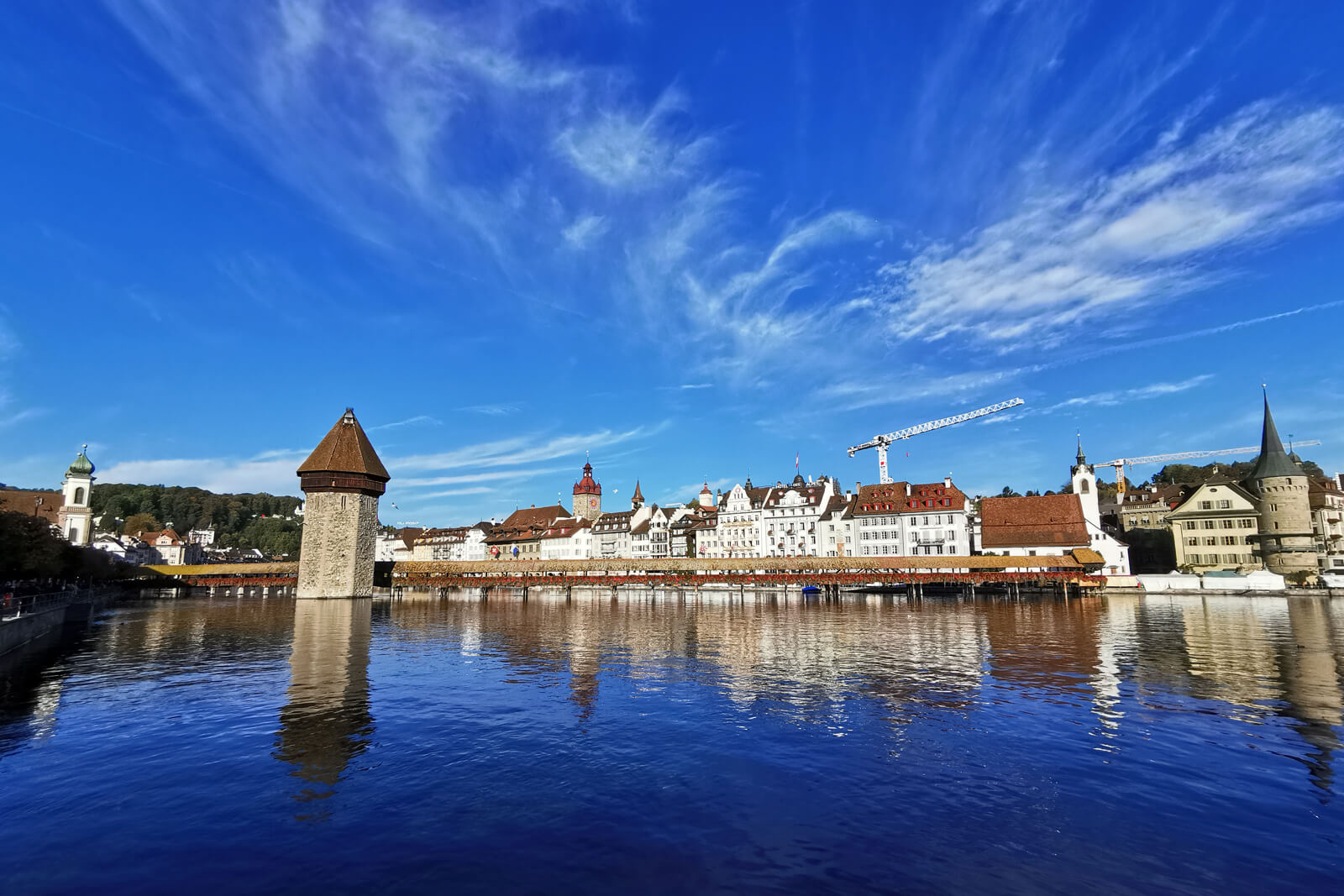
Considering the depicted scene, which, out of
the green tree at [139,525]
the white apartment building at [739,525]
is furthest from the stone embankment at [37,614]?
the green tree at [139,525]

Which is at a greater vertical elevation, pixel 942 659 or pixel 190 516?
pixel 190 516

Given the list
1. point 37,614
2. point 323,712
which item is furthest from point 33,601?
point 323,712

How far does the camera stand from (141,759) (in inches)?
581

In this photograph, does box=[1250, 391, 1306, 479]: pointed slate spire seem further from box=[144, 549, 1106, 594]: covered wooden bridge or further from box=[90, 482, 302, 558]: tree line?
box=[90, 482, 302, 558]: tree line

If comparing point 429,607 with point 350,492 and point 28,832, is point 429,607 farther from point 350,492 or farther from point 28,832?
point 28,832

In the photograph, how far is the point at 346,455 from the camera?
73812 mm

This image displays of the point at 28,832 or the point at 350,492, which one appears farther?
the point at 350,492

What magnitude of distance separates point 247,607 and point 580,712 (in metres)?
57.6

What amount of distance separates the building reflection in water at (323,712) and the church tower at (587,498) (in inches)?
4479

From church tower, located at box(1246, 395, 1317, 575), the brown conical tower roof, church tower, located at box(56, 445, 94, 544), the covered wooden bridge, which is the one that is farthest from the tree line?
church tower, located at box(1246, 395, 1317, 575)

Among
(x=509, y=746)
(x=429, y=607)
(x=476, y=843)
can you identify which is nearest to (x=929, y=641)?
(x=509, y=746)

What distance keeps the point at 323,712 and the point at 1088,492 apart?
90473mm

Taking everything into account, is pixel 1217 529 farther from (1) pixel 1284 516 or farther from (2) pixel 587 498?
(2) pixel 587 498

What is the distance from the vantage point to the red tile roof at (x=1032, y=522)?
82.3 meters
